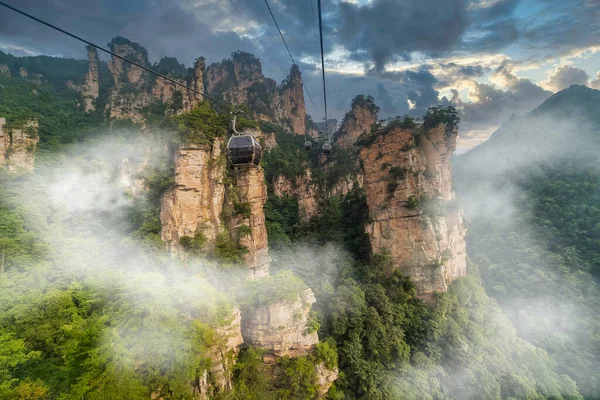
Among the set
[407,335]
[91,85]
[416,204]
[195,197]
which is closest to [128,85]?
[91,85]

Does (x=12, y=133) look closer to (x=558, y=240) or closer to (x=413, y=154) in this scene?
(x=413, y=154)

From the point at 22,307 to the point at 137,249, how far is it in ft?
18.4

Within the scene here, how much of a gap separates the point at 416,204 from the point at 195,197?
18.5 m

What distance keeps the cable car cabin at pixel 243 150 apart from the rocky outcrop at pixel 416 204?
18.2 metres

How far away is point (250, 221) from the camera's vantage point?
65.2 feet

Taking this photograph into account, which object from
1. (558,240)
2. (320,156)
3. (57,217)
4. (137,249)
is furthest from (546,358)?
(320,156)

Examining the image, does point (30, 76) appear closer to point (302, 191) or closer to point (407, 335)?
point (302, 191)

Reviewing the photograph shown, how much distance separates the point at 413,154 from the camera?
24.9 metres

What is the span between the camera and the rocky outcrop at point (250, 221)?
19.4 meters

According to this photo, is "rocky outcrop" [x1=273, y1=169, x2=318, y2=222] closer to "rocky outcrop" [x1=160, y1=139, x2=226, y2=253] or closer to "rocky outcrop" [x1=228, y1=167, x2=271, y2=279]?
"rocky outcrop" [x1=228, y1=167, x2=271, y2=279]

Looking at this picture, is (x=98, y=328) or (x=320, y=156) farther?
(x=320, y=156)

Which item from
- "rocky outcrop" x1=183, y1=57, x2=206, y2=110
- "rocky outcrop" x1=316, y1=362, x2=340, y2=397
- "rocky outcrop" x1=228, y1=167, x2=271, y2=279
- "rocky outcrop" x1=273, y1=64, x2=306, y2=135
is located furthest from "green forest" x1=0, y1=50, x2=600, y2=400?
"rocky outcrop" x1=273, y1=64, x2=306, y2=135

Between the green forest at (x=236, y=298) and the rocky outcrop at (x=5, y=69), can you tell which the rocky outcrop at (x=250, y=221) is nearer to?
the green forest at (x=236, y=298)

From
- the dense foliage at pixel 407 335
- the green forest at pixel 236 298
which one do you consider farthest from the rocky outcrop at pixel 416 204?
the green forest at pixel 236 298
